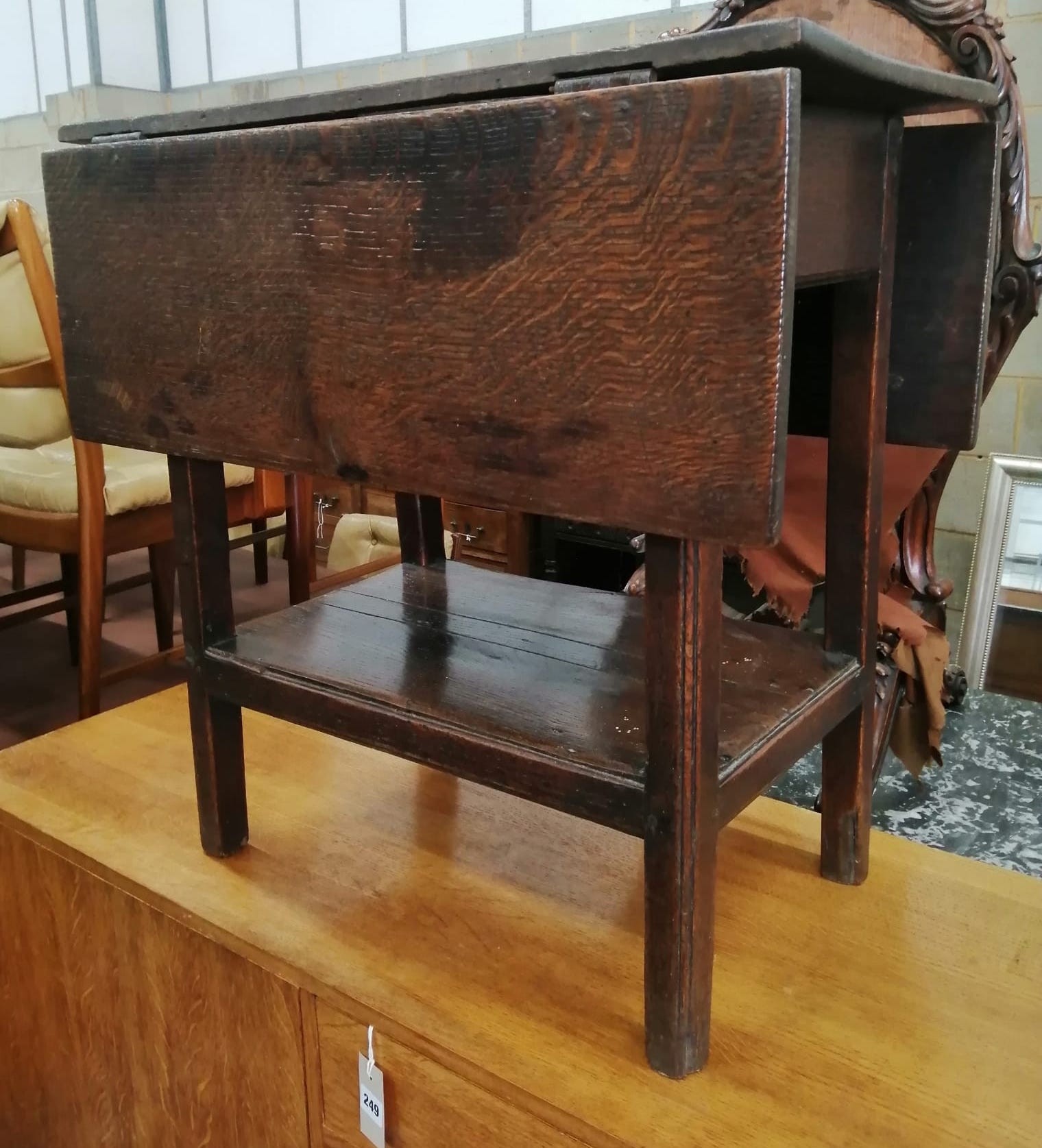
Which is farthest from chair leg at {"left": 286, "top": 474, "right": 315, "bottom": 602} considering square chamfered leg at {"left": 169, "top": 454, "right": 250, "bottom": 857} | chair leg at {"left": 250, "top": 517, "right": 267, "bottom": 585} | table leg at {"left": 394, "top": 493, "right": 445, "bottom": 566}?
square chamfered leg at {"left": 169, "top": 454, "right": 250, "bottom": 857}

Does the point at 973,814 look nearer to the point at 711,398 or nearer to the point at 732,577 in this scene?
the point at 732,577

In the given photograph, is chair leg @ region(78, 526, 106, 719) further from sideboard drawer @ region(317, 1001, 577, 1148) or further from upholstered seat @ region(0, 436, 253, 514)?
sideboard drawer @ region(317, 1001, 577, 1148)

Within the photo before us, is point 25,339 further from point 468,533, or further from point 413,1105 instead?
point 413,1105

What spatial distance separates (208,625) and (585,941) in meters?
0.44

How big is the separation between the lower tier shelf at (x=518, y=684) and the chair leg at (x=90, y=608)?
3.13 ft

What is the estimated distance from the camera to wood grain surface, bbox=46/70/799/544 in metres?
0.58

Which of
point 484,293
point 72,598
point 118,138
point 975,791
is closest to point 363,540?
point 72,598

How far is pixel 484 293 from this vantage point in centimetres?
67

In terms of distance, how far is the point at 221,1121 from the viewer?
3.33 feet

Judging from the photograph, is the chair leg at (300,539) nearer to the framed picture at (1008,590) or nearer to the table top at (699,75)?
the framed picture at (1008,590)

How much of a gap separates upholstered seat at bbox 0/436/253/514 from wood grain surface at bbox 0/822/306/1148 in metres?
0.94

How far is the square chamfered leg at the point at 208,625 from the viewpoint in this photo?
95 cm

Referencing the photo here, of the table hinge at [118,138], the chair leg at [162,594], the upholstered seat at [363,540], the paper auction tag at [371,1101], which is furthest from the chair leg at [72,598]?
the paper auction tag at [371,1101]

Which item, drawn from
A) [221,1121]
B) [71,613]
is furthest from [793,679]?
[71,613]
